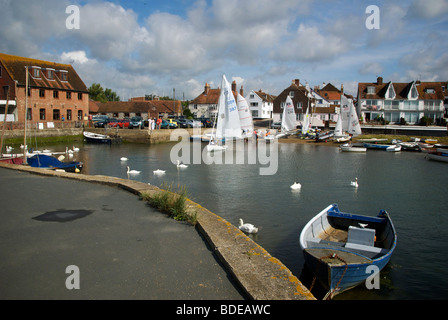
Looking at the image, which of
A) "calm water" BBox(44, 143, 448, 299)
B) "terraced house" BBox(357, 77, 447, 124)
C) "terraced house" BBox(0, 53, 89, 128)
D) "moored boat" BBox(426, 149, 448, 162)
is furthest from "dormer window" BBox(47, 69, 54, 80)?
"terraced house" BBox(357, 77, 447, 124)

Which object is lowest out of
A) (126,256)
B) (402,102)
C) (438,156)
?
(126,256)

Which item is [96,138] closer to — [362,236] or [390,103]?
[362,236]

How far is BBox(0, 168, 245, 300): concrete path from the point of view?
17.4 feet

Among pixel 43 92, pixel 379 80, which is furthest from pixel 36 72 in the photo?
pixel 379 80

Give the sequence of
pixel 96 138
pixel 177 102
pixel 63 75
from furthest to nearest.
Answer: pixel 177 102 < pixel 63 75 < pixel 96 138

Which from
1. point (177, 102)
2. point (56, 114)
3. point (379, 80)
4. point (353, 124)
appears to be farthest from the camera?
point (177, 102)

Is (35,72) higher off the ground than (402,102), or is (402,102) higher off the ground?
(35,72)

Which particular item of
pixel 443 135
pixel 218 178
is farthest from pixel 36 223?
pixel 443 135

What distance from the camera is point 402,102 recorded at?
252 ft

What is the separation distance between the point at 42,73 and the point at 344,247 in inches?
2454

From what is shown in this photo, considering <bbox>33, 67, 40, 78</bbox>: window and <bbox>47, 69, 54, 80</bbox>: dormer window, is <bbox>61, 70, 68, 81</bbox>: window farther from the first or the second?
<bbox>33, 67, 40, 78</bbox>: window

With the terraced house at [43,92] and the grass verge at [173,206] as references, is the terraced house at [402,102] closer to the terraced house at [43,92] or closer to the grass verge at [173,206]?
the terraced house at [43,92]

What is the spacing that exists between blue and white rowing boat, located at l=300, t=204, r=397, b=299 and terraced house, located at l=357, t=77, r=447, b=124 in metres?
69.4

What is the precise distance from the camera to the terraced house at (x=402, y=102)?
247 feet
